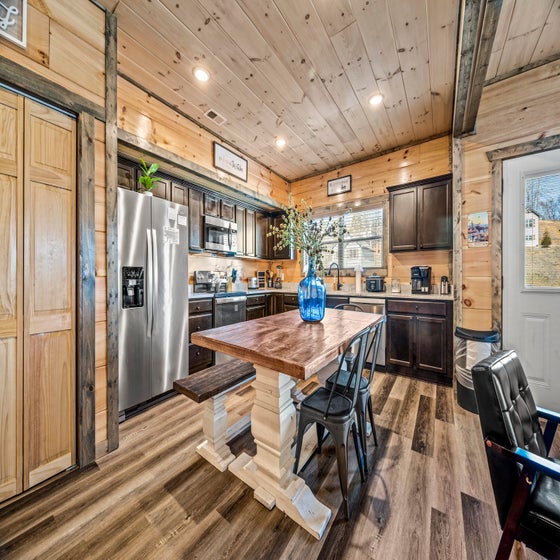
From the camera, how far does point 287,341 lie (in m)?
1.38

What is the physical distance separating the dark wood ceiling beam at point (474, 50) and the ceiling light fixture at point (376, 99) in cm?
78

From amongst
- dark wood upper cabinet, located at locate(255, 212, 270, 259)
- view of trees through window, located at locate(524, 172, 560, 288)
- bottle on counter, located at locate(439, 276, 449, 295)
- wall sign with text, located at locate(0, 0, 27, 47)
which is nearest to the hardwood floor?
view of trees through window, located at locate(524, 172, 560, 288)

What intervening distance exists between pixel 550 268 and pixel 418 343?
1.40 metres

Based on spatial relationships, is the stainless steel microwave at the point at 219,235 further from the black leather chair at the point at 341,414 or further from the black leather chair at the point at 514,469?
the black leather chair at the point at 514,469

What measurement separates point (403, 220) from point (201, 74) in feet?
9.51

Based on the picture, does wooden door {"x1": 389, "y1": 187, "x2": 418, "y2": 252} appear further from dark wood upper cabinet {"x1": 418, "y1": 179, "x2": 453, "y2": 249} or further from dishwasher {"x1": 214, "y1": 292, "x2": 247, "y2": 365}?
dishwasher {"x1": 214, "y1": 292, "x2": 247, "y2": 365}

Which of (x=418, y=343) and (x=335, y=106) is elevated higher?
(x=335, y=106)

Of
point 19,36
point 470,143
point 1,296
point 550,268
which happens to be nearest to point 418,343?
point 550,268

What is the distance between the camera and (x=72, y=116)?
165cm

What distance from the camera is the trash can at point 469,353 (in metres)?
2.34

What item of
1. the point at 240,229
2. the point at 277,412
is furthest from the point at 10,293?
the point at 240,229

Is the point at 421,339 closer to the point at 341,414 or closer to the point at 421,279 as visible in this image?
the point at 421,279

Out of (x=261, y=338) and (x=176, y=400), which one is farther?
(x=176, y=400)

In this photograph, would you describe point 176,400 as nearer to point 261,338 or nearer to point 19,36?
point 261,338
